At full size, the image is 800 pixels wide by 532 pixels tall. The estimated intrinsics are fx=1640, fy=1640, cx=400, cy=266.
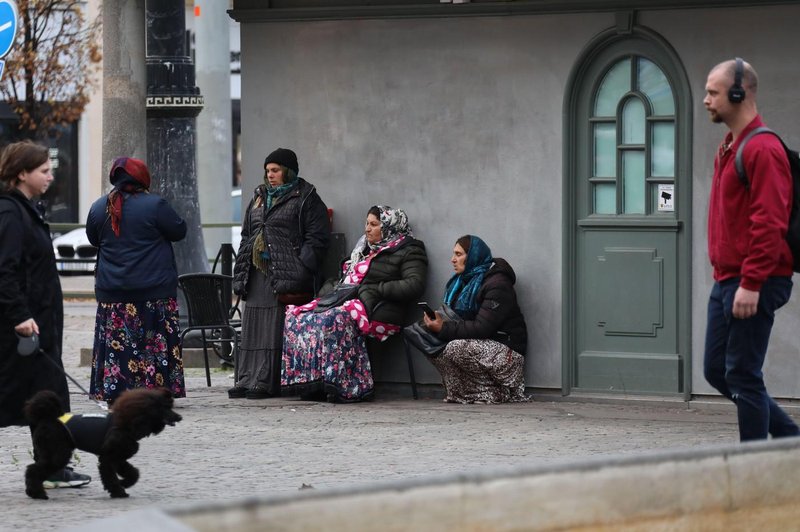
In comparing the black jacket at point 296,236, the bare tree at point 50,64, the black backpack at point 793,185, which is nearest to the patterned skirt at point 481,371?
the black jacket at point 296,236

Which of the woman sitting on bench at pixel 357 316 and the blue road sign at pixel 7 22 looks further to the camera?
the woman sitting on bench at pixel 357 316

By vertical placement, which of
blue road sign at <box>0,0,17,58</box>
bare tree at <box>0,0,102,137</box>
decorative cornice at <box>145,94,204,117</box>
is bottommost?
decorative cornice at <box>145,94,204,117</box>

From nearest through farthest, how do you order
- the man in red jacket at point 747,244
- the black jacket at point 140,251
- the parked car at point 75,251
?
1. the man in red jacket at point 747,244
2. the black jacket at point 140,251
3. the parked car at point 75,251

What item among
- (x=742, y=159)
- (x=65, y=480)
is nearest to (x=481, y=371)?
(x=65, y=480)

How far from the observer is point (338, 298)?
11.8m

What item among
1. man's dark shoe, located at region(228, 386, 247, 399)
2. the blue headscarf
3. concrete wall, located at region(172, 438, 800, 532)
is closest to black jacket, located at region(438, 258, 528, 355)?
the blue headscarf

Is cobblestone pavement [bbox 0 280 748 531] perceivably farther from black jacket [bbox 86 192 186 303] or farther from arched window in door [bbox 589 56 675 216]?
arched window in door [bbox 589 56 675 216]

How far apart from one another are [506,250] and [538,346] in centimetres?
72

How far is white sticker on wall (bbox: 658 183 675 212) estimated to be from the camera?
1101 centimetres

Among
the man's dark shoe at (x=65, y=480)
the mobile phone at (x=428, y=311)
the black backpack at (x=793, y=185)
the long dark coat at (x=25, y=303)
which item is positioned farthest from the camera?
the mobile phone at (x=428, y=311)

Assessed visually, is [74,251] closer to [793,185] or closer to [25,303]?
[25,303]

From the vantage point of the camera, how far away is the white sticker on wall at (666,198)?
11.0m

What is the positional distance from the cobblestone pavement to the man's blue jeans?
1676 mm

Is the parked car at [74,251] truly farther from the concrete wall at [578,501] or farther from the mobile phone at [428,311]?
the concrete wall at [578,501]
